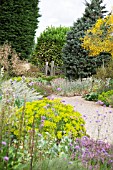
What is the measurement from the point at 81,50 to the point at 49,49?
7.07 m

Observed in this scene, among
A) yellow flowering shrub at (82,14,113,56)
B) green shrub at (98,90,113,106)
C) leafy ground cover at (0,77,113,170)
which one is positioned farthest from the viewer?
yellow flowering shrub at (82,14,113,56)

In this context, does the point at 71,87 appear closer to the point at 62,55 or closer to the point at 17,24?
the point at 62,55

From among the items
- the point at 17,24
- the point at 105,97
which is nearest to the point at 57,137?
the point at 105,97

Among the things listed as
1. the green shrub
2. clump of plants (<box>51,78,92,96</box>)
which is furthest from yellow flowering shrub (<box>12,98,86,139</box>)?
clump of plants (<box>51,78,92,96</box>)

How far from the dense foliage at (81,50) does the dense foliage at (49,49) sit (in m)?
5.98

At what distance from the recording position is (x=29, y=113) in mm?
6113

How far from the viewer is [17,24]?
2348 centimetres

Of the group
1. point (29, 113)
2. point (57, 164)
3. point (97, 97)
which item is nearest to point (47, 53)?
point (97, 97)

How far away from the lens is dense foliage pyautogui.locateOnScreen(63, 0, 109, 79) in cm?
2116

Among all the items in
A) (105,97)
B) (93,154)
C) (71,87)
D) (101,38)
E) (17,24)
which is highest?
(17,24)

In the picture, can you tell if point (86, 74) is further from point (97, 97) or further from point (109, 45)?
point (97, 97)

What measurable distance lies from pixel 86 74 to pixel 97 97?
20.3 feet

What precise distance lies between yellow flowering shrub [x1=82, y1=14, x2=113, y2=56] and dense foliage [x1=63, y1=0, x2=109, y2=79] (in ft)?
4.21

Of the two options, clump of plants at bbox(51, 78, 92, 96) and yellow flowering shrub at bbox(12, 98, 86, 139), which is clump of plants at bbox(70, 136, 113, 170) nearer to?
yellow flowering shrub at bbox(12, 98, 86, 139)
